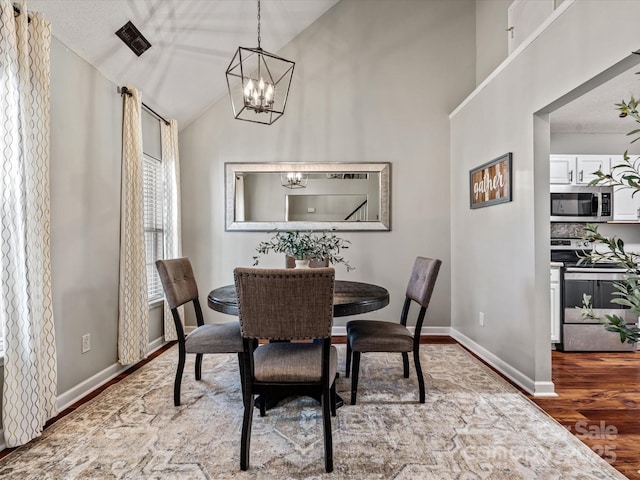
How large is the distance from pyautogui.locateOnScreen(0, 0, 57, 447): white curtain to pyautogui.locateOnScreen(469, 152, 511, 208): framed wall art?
3.21 meters

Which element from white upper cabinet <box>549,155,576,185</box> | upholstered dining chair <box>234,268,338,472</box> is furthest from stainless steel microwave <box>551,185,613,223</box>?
upholstered dining chair <box>234,268,338,472</box>

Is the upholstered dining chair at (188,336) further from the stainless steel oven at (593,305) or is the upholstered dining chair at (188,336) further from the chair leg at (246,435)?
the stainless steel oven at (593,305)

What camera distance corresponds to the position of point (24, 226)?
190 cm

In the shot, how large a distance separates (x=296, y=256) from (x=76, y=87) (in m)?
1.96

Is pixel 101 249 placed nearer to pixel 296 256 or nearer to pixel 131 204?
pixel 131 204

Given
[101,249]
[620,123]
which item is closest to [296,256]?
[101,249]

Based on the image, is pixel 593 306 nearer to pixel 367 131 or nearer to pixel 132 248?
pixel 367 131

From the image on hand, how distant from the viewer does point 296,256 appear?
2691 mm

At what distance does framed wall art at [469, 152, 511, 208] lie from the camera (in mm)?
2850

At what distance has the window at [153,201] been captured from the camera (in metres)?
3.57

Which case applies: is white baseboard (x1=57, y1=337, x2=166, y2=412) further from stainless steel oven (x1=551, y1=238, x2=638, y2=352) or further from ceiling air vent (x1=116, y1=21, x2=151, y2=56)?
stainless steel oven (x1=551, y1=238, x2=638, y2=352)

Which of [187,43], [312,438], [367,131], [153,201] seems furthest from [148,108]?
[312,438]

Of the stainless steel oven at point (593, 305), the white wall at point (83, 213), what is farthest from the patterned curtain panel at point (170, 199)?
the stainless steel oven at point (593, 305)

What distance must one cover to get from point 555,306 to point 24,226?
171 inches
